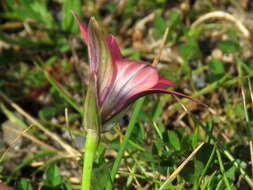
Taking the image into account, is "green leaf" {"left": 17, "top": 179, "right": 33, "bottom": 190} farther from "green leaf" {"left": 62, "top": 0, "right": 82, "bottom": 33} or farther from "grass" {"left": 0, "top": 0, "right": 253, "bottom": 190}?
"green leaf" {"left": 62, "top": 0, "right": 82, "bottom": 33}

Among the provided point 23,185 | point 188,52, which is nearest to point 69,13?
point 188,52

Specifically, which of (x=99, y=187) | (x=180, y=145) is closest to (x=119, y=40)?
(x=180, y=145)

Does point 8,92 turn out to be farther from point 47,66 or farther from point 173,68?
point 173,68

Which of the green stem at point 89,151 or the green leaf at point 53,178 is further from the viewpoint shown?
the green leaf at point 53,178

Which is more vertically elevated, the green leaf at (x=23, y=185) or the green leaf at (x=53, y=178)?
the green leaf at (x=53, y=178)

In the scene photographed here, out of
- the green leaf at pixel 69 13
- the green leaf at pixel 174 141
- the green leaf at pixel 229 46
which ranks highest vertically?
the green leaf at pixel 69 13

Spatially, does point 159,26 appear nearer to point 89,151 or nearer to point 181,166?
point 181,166

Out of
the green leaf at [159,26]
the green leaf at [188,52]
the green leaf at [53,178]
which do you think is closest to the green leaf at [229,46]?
the green leaf at [188,52]

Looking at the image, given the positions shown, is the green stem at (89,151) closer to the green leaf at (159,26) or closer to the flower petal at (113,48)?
the flower petal at (113,48)
